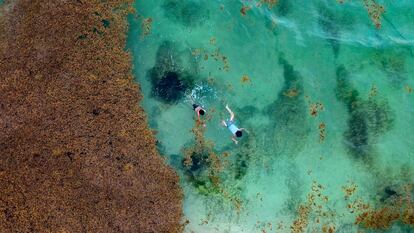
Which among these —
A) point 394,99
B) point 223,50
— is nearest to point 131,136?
point 223,50

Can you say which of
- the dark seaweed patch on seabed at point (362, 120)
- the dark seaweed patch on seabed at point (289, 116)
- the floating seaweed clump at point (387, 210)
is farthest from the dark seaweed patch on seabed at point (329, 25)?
the floating seaweed clump at point (387, 210)

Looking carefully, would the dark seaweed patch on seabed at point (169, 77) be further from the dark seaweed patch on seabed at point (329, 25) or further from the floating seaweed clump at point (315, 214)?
the floating seaweed clump at point (315, 214)

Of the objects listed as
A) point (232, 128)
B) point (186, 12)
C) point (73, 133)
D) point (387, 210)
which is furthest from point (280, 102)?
point (73, 133)

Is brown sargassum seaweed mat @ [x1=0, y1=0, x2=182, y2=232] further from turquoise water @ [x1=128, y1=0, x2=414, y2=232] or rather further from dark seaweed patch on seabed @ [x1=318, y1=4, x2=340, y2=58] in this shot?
dark seaweed patch on seabed @ [x1=318, y1=4, x2=340, y2=58]

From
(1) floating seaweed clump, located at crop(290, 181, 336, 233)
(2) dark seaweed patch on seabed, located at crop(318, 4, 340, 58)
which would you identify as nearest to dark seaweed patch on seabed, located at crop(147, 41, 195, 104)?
(2) dark seaweed patch on seabed, located at crop(318, 4, 340, 58)

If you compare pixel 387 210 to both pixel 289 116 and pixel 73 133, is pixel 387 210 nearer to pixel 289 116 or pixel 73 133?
pixel 289 116
